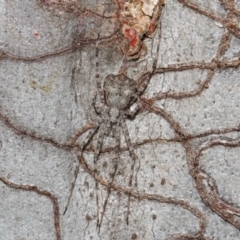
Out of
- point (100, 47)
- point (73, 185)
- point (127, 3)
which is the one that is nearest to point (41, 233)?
point (73, 185)

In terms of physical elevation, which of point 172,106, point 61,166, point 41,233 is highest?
point 172,106

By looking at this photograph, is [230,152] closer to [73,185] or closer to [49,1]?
[73,185]
